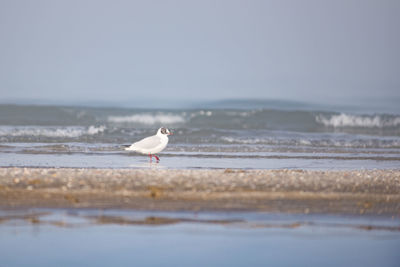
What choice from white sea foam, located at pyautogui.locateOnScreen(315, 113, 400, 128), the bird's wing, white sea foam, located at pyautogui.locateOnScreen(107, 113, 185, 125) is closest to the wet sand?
the bird's wing

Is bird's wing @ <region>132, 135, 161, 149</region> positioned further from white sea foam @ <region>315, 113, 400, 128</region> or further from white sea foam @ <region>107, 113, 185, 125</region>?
white sea foam @ <region>107, 113, 185, 125</region>

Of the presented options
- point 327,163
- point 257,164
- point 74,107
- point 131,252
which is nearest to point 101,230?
point 131,252

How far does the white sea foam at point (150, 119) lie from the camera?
4703 centimetres

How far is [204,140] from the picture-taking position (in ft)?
82.9

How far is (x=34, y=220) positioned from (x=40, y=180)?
2.52 metres

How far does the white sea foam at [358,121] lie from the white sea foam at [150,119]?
10.3m

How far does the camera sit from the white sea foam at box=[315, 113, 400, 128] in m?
42.9

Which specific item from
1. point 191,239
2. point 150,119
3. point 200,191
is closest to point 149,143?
point 200,191

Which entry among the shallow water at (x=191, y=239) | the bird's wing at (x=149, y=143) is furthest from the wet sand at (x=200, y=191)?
the bird's wing at (x=149, y=143)

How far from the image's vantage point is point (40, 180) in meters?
9.97

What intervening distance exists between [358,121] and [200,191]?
120 ft

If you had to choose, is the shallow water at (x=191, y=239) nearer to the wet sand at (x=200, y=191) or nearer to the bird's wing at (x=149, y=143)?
the wet sand at (x=200, y=191)

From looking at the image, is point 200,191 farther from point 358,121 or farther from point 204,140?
point 358,121

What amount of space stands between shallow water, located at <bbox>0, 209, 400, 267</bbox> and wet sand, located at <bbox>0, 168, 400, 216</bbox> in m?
0.53
